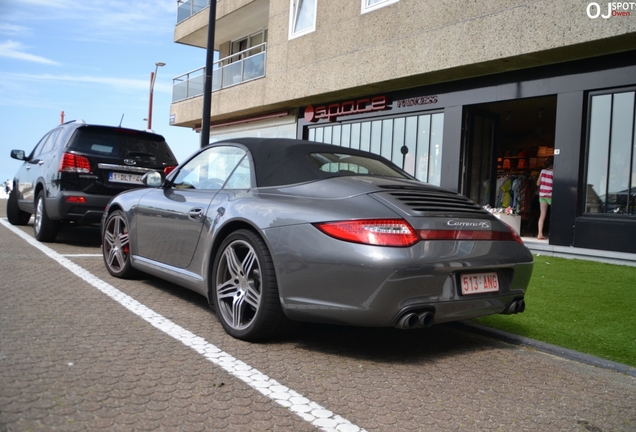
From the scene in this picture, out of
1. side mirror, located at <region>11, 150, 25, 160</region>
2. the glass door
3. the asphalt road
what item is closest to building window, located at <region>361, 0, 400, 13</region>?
the glass door

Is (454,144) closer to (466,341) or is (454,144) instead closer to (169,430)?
(466,341)

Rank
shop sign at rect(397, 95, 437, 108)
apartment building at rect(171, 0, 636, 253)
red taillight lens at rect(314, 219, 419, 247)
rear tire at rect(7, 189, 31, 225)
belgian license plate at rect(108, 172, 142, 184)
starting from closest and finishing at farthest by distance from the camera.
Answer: red taillight lens at rect(314, 219, 419, 247)
belgian license plate at rect(108, 172, 142, 184)
apartment building at rect(171, 0, 636, 253)
rear tire at rect(7, 189, 31, 225)
shop sign at rect(397, 95, 437, 108)

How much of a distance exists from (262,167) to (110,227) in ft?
8.80

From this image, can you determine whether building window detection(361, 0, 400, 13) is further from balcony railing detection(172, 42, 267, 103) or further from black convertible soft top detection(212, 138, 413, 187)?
black convertible soft top detection(212, 138, 413, 187)

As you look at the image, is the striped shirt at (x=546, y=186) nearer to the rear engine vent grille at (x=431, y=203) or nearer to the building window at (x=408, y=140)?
the building window at (x=408, y=140)

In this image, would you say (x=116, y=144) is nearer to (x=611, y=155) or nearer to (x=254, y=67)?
(x=611, y=155)

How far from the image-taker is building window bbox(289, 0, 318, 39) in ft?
50.3

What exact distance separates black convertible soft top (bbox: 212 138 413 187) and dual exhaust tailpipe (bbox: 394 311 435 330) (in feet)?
3.81

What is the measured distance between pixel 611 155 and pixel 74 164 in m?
8.58

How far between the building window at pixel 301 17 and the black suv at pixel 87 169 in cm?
756

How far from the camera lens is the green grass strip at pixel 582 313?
14.3 ft

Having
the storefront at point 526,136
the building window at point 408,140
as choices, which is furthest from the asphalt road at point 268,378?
the building window at point 408,140

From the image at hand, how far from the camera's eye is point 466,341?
4.36 m

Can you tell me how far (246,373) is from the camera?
3270mm
